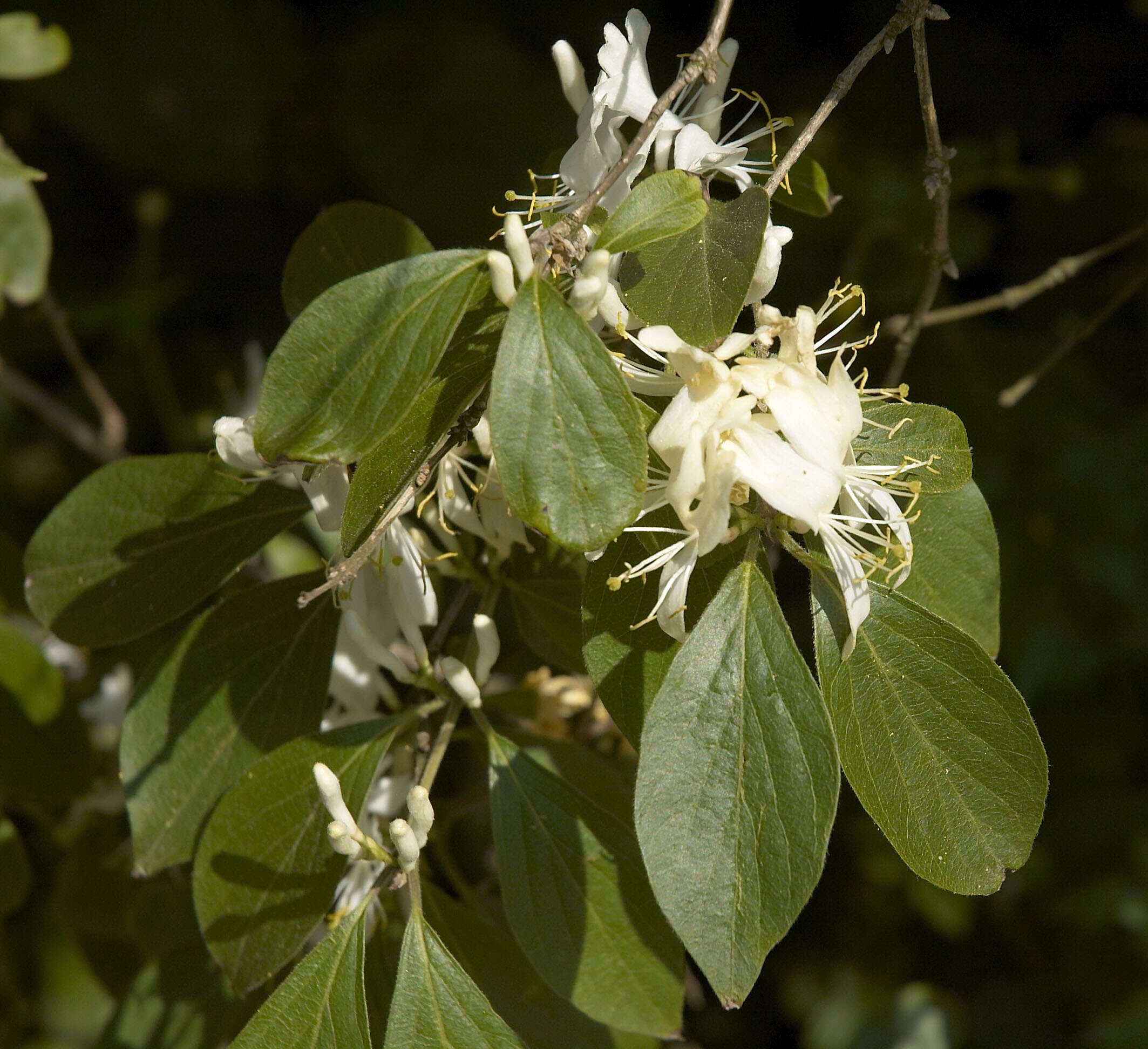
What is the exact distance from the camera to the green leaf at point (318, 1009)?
63 centimetres

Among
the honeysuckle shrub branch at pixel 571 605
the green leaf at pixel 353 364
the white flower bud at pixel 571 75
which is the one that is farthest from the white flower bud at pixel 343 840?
the white flower bud at pixel 571 75

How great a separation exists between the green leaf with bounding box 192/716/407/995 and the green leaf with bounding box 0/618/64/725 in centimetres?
34

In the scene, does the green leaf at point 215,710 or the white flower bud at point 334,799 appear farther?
the green leaf at point 215,710

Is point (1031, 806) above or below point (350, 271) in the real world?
below

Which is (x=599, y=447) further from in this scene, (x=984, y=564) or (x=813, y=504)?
(x=984, y=564)

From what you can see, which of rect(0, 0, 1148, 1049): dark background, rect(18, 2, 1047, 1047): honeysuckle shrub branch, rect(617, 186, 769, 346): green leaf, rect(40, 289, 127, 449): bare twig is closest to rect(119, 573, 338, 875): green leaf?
rect(18, 2, 1047, 1047): honeysuckle shrub branch

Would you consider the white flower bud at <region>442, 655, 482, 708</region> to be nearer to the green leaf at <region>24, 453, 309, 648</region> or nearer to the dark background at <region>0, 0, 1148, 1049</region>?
the green leaf at <region>24, 453, 309, 648</region>

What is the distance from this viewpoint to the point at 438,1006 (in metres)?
0.63

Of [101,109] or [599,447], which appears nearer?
[599,447]

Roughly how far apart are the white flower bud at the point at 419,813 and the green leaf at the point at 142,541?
0.25 metres

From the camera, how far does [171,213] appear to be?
7.14 ft

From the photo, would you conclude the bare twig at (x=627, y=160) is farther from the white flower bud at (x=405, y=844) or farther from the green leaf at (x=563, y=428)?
the white flower bud at (x=405, y=844)

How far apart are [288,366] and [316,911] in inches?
14.9

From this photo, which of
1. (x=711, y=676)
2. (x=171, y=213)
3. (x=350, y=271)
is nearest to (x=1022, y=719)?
(x=711, y=676)
